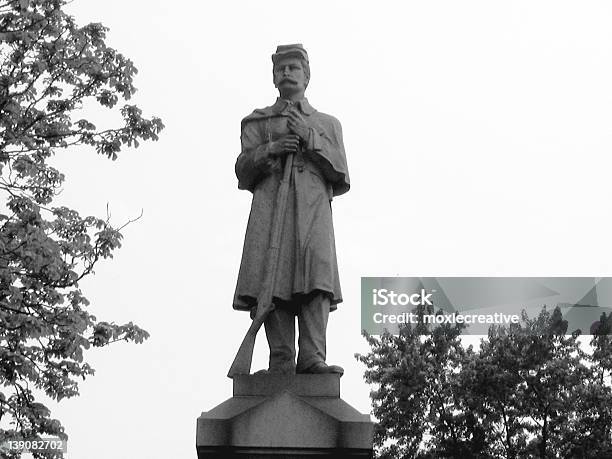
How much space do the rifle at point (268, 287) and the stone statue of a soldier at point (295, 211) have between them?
0.36 feet

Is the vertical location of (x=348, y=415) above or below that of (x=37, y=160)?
below

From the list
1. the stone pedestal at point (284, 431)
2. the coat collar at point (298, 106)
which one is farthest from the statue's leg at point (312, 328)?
the coat collar at point (298, 106)

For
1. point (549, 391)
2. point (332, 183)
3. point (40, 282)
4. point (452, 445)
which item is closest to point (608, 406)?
point (549, 391)

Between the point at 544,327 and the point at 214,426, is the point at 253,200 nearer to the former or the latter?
the point at 214,426

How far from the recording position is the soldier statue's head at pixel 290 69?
9.01 m

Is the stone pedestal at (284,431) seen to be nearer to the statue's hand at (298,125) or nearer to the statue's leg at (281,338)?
the statue's leg at (281,338)

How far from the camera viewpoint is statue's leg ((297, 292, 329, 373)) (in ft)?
26.7

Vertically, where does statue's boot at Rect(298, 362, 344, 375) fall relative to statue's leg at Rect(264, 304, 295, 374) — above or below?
below

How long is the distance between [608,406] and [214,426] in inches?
860

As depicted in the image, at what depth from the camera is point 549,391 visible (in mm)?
27641

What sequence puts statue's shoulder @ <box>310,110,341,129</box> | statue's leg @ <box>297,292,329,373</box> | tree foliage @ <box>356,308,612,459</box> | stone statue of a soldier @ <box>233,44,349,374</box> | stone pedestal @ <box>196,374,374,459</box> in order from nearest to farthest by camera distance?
1. stone pedestal @ <box>196,374,374,459</box>
2. statue's leg @ <box>297,292,329,373</box>
3. stone statue of a soldier @ <box>233,44,349,374</box>
4. statue's shoulder @ <box>310,110,341,129</box>
5. tree foliage @ <box>356,308,612,459</box>

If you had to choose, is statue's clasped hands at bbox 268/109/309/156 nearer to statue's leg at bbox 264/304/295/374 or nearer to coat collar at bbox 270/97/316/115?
coat collar at bbox 270/97/316/115

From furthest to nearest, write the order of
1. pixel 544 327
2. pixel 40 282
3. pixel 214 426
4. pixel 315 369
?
pixel 544 327
pixel 40 282
pixel 315 369
pixel 214 426

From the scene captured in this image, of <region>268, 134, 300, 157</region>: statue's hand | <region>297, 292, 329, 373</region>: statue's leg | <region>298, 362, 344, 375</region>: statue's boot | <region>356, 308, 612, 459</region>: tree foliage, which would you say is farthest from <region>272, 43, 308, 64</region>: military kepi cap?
<region>356, 308, 612, 459</region>: tree foliage
